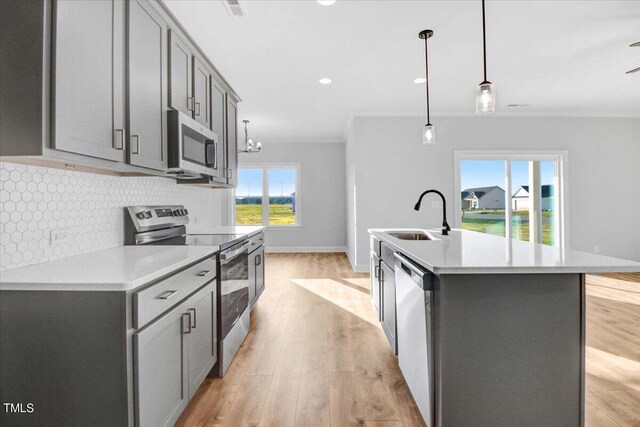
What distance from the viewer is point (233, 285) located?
8.16 ft

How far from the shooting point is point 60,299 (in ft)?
3.99

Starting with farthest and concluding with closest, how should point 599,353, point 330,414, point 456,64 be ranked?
point 456,64, point 599,353, point 330,414

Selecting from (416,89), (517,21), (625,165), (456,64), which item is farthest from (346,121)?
(625,165)

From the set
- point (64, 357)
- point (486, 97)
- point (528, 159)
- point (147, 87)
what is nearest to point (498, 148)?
point (528, 159)

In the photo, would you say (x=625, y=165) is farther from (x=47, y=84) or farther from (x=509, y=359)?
(x=47, y=84)

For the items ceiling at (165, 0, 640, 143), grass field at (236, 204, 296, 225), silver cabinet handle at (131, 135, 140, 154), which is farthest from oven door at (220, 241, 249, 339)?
grass field at (236, 204, 296, 225)

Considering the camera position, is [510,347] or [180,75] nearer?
[510,347]

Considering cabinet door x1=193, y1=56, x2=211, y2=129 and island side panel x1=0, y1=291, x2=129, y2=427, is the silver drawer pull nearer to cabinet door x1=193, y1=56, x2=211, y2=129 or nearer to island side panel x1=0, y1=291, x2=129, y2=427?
island side panel x1=0, y1=291, x2=129, y2=427

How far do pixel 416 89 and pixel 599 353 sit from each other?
3.43 meters

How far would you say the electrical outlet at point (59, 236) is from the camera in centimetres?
167

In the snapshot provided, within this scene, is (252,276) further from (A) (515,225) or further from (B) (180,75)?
(A) (515,225)

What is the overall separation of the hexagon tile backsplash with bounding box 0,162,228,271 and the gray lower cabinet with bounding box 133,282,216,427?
0.69 meters

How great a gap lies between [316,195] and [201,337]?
6.16 meters

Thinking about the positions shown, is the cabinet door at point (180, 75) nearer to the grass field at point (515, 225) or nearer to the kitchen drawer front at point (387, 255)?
the kitchen drawer front at point (387, 255)
